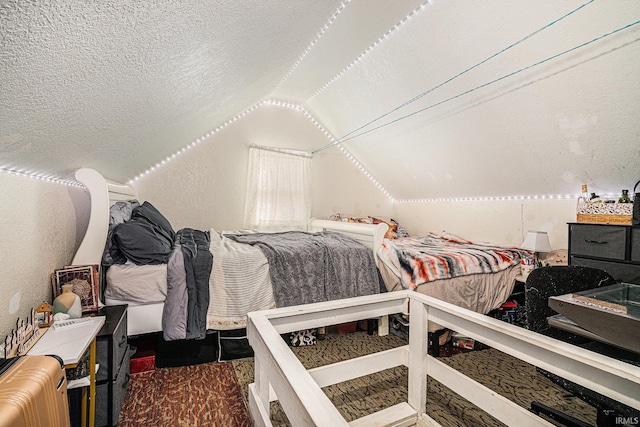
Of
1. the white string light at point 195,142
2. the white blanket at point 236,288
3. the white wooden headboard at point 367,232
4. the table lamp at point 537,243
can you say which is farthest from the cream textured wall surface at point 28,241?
the table lamp at point 537,243

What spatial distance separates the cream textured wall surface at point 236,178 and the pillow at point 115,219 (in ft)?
3.48

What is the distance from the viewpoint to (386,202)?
4926 mm

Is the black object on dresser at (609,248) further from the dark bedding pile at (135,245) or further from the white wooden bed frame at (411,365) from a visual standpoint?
the dark bedding pile at (135,245)

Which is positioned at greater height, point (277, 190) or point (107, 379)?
point (277, 190)

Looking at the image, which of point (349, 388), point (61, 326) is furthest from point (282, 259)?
point (61, 326)

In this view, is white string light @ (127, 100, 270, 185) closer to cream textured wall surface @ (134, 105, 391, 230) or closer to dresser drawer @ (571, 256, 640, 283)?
cream textured wall surface @ (134, 105, 391, 230)

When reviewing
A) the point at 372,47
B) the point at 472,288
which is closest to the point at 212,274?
the point at 472,288

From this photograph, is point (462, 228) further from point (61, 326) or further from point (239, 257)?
point (61, 326)

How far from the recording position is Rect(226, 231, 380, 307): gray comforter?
2.33 meters

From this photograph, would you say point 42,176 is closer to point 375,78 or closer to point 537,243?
point 375,78

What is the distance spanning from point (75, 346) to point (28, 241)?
586 mm

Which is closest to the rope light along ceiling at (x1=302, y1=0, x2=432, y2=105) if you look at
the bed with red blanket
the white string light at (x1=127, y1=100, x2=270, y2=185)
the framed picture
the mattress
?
the white string light at (x1=127, y1=100, x2=270, y2=185)

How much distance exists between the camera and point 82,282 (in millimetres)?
1704

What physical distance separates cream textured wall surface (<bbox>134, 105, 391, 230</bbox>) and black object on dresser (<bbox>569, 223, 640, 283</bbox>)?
2743 millimetres
